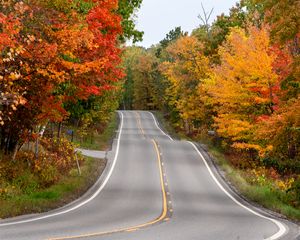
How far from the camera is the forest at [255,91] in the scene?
58.9 ft

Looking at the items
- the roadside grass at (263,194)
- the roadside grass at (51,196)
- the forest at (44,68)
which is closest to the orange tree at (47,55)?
the forest at (44,68)

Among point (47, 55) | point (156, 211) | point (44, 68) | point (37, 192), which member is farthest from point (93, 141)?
point (47, 55)

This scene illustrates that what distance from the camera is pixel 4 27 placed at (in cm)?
1453

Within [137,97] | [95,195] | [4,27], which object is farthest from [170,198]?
[137,97]

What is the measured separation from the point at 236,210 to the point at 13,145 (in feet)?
34.8

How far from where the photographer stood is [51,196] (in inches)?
833

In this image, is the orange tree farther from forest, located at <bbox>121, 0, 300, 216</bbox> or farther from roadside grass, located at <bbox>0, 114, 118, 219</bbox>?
forest, located at <bbox>121, 0, 300, 216</bbox>

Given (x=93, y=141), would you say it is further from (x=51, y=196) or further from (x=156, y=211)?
(x=156, y=211)

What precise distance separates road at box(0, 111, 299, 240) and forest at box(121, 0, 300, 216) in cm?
311

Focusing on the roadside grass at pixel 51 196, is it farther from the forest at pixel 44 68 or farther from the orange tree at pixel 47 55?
the orange tree at pixel 47 55

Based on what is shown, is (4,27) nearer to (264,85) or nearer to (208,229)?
(208,229)

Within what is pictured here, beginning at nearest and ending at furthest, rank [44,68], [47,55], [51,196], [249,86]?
[47,55] → [44,68] → [51,196] → [249,86]

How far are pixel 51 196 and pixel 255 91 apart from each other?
677 inches

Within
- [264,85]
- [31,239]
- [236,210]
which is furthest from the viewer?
[264,85]
